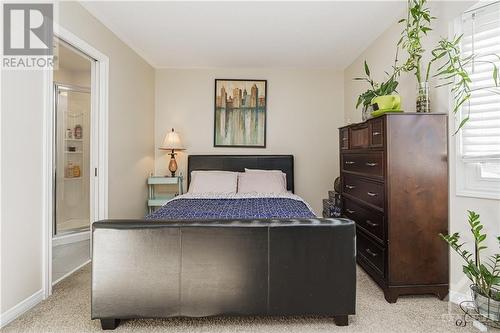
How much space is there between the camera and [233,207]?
2732 mm

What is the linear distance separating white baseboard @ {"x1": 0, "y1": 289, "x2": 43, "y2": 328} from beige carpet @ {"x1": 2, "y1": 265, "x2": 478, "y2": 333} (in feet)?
0.13

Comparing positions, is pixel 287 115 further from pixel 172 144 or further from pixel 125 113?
pixel 125 113

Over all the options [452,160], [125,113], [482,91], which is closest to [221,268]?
[452,160]

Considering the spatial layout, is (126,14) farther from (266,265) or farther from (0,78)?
(266,265)

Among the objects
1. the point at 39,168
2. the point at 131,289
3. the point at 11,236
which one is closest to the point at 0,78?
the point at 39,168

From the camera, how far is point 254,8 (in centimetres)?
264

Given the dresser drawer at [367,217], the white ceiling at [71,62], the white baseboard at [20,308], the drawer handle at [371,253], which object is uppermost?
the white ceiling at [71,62]

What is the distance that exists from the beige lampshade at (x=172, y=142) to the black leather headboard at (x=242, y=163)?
0.90 feet

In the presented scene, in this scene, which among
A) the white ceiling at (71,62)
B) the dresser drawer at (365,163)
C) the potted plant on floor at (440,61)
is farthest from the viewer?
the white ceiling at (71,62)

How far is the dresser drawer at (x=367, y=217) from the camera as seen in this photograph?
223cm

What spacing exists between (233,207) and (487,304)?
6.55 ft

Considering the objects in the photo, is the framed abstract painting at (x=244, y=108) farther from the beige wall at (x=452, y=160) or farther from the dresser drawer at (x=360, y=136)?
the beige wall at (x=452, y=160)

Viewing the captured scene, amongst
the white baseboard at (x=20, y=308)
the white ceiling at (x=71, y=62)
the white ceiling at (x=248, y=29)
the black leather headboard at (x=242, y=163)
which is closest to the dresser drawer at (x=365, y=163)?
the black leather headboard at (x=242, y=163)

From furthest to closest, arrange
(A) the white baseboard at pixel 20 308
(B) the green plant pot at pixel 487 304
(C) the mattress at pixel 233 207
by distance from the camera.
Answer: (C) the mattress at pixel 233 207
(A) the white baseboard at pixel 20 308
(B) the green plant pot at pixel 487 304
